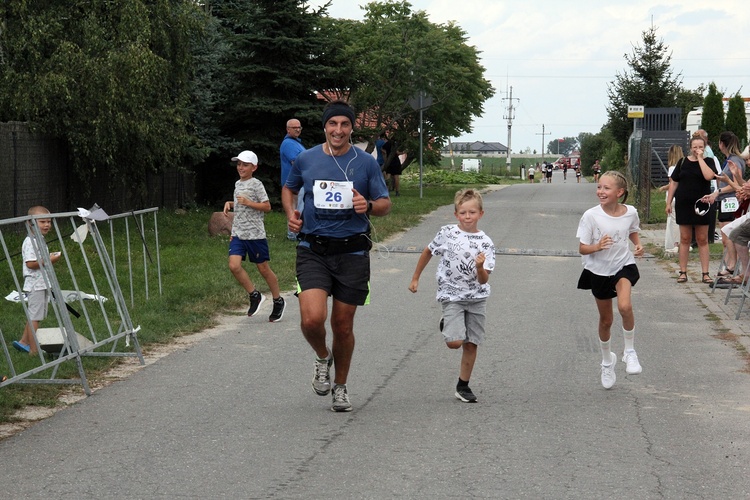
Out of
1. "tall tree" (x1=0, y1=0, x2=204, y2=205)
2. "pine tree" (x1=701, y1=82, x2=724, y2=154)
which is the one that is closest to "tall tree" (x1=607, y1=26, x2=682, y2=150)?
"pine tree" (x1=701, y1=82, x2=724, y2=154)

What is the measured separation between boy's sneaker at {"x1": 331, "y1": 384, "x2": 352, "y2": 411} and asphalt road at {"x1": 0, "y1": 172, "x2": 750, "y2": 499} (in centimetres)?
5

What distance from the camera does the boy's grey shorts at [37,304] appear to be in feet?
28.5

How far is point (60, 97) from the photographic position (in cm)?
1886

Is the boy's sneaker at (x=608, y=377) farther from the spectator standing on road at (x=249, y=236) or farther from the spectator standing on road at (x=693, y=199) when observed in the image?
the spectator standing on road at (x=693, y=199)

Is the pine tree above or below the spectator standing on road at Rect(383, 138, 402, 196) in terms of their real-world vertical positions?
above

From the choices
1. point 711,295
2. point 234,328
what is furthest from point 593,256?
point 711,295

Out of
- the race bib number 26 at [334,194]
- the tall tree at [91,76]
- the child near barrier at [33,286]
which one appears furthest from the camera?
the tall tree at [91,76]

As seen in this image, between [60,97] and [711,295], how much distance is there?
36.6ft

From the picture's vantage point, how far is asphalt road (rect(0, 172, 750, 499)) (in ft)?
18.4

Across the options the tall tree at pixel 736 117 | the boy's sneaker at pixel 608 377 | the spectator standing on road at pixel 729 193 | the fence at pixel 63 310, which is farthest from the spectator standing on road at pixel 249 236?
the tall tree at pixel 736 117

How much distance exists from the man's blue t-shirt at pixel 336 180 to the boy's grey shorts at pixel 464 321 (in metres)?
0.83

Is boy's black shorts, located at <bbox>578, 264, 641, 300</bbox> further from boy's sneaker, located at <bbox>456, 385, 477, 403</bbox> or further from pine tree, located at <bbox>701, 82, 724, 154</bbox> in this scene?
pine tree, located at <bbox>701, 82, 724, 154</bbox>

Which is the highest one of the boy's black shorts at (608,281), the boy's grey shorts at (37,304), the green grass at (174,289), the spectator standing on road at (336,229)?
the spectator standing on road at (336,229)

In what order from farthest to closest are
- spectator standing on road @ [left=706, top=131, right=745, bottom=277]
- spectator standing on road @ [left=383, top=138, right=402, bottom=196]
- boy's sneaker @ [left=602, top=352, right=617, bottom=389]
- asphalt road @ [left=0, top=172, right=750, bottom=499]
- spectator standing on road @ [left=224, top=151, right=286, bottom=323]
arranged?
spectator standing on road @ [left=383, top=138, right=402, bottom=196] → spectator standing on road @ [left=706, top=131, right=745, bottom=277] → spectator standing on road @ [left=224, top=151, right=286, bottom=323] → boy's sneaker @ [left=602, top=352, right=617, bottom=389] → asphalt road @ [left=0, top=172, right=750, bottom=499]
